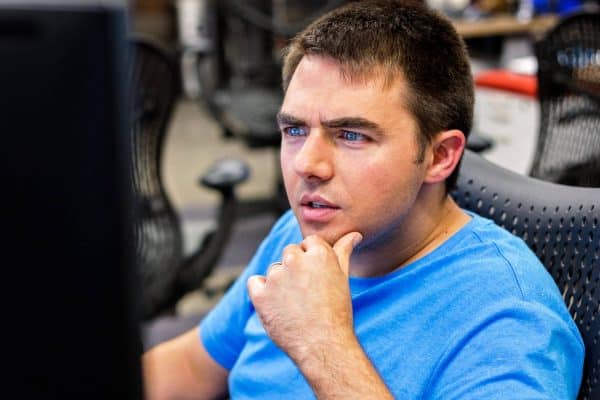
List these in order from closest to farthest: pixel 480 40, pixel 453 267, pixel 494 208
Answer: pixel 453 267, pixel 494 208, pixel 480 40

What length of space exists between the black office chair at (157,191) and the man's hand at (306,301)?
3.33 feet

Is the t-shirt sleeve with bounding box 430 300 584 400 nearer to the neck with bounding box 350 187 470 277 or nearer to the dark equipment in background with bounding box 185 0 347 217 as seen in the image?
the neck with bounding box 350 187 470 277

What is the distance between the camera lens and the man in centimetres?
83

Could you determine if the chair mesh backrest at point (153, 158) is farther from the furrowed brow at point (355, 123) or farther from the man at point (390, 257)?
the furrowed brow at point (355, 123)

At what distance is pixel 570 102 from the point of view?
85.8 inches

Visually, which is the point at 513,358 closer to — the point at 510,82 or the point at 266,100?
the point at 510,82

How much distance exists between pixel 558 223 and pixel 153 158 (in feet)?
3.74

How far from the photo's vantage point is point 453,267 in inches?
37.9

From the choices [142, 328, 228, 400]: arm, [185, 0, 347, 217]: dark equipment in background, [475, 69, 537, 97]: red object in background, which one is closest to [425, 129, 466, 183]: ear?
[142, 328, 228, 400]: arm

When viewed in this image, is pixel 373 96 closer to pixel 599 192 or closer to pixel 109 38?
pixel 599 192

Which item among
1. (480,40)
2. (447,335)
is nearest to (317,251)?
(447,335)

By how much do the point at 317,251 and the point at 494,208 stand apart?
384mm

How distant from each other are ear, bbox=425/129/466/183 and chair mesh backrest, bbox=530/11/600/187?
47.6 inches

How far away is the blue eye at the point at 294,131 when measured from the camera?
1.01 metres
